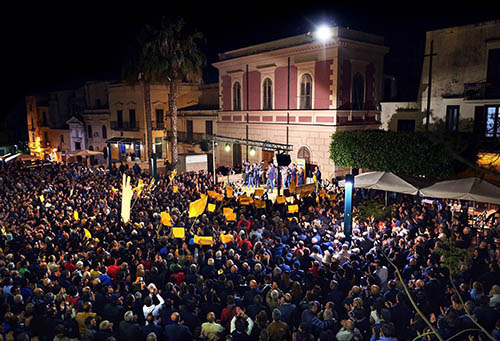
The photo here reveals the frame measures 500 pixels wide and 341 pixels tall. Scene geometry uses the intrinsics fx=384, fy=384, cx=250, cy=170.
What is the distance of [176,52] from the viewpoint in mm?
26281

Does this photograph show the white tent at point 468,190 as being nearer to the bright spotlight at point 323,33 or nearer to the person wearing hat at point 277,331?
the person wearing hat at point 277,331

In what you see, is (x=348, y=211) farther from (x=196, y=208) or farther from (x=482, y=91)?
(x=482, y=91)

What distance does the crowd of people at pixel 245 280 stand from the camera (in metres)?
7.00

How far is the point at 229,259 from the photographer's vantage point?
379 inches

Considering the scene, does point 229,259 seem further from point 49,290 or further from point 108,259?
point 49,290

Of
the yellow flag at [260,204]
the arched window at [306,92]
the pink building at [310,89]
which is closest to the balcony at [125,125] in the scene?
the pink building at [310,89]

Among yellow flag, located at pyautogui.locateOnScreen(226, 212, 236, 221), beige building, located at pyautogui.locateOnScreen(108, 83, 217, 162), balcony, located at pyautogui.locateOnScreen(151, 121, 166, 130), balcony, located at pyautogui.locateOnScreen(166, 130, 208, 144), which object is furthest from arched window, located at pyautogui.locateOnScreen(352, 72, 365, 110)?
balcony, located at pyautogui.locateOnScreen(151, 121, 166, 130)

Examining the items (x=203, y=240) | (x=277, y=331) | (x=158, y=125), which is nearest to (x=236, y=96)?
(x=158, y=125)

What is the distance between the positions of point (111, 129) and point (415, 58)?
3050cm

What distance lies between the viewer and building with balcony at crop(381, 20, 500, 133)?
18156 mm

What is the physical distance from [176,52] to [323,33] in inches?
395

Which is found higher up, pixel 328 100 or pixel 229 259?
pixel 328 100

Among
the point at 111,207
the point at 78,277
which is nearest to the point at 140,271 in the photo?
the point at 78,277

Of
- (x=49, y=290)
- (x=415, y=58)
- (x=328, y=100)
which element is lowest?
(x=49, y=290)
